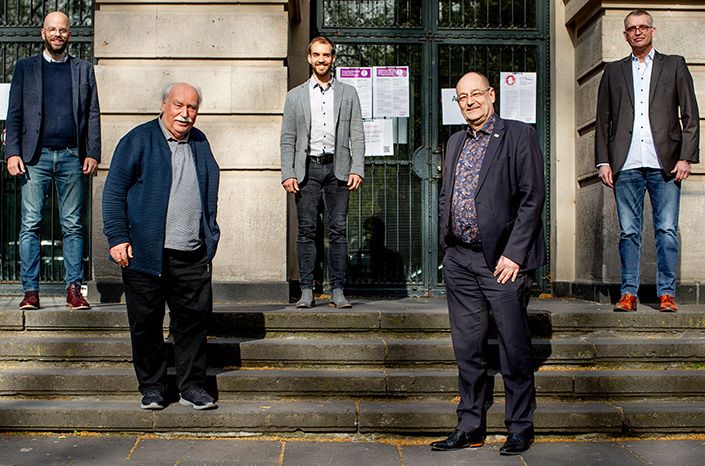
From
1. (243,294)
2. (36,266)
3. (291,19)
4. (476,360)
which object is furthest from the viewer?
(291,19)

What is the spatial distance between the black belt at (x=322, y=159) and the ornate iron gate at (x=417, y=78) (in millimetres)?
1764

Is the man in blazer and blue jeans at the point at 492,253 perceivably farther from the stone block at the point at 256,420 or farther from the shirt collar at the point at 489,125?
the stone block at the point at 256,420

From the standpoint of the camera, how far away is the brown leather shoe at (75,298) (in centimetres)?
560

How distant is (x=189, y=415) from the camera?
14.5 feet

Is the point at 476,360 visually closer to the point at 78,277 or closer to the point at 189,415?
the point at 189,415

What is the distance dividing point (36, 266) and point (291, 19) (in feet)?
11.9

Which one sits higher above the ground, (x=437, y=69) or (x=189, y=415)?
(x=437, y=69)

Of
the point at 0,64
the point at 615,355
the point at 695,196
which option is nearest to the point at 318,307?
the point at 615,355

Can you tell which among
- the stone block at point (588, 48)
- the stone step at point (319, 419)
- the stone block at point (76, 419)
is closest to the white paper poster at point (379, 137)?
the stone block at point (588, 48)

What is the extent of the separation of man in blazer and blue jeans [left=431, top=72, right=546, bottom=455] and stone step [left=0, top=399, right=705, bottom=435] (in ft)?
1.01

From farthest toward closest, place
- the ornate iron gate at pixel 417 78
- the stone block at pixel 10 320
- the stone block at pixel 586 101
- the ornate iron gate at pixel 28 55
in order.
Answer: the ornate iron gate at pixel 417 78, the ornate iron gate at pixel 28 55, the stone block at pixel 586 101, the stone block at pixel 10 320

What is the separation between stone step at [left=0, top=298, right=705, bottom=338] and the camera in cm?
539

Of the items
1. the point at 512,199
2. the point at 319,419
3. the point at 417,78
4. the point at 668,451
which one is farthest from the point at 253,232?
the point at 668,451

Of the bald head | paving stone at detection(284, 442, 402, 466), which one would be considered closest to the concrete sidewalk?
paving stone at detection(284, 442, 402, 466)
